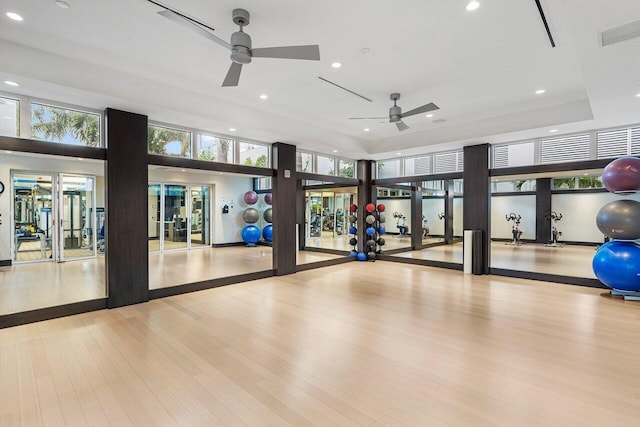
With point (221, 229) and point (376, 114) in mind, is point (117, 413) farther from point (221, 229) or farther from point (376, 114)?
point (221, 229)

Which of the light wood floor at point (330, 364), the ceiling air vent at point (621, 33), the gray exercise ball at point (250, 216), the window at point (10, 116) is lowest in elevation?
the light wood floor at point (330, 364)

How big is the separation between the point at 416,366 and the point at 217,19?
13.5ft

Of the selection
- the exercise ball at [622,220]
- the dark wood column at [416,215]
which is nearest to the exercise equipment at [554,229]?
the dark wood column at [416,215]

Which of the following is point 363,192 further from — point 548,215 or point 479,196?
point 548,215

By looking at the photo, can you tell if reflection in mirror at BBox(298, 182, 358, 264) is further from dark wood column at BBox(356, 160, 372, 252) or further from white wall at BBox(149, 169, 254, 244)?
white wall at BBox(149, 169, 254, 244)

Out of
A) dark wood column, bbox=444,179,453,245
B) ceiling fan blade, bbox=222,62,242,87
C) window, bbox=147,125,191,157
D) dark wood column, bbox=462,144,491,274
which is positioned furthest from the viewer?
dark wood column, bbox=444,179,453,245

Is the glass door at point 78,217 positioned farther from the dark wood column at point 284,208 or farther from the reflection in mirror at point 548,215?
the reflection in mirror at point 548,215

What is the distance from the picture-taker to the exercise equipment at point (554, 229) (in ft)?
41.3

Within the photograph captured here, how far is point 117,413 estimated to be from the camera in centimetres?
240

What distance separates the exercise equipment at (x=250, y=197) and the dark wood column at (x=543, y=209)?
38.2ft

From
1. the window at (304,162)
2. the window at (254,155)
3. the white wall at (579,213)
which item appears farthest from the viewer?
the white wall at (579,213)

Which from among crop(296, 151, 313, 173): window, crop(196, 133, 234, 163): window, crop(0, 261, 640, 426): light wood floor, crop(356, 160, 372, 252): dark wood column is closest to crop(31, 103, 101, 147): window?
crop(196, 133, 234, 163): window

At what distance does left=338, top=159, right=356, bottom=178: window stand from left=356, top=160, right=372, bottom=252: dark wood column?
0.17 meters

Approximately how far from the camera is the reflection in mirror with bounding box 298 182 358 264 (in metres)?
10.5
